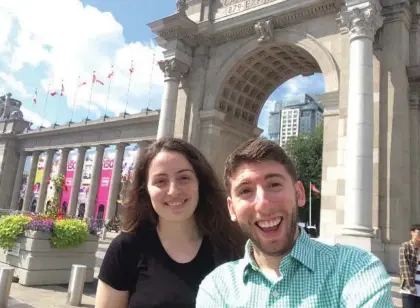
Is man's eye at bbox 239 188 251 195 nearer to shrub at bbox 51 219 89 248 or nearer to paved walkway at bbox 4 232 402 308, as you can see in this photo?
paved walkway at bbox 4 232 402 308

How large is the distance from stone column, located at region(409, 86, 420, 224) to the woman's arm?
14.7 meters

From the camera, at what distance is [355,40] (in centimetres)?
1423

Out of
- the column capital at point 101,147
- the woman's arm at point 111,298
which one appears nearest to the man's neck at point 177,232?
the woman's arm at point 111,298

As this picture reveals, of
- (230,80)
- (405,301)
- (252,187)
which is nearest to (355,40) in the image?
(230,80)

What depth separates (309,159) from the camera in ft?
146

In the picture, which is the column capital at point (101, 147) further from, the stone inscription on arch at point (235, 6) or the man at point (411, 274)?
the man at point (411, 274)

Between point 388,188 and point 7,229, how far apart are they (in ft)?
42.0

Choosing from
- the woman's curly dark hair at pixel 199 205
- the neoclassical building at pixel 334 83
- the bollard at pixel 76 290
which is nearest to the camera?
the woman's curly dark hair at pixel 199 205

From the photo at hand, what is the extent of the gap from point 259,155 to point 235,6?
2002cm

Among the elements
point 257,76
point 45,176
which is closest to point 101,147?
point 45,176

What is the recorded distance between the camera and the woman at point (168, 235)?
2693mm

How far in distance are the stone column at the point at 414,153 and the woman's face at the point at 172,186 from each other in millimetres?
14255

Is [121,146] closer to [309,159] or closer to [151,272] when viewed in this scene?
[309,159]

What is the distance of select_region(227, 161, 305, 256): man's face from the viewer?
5.86ft
